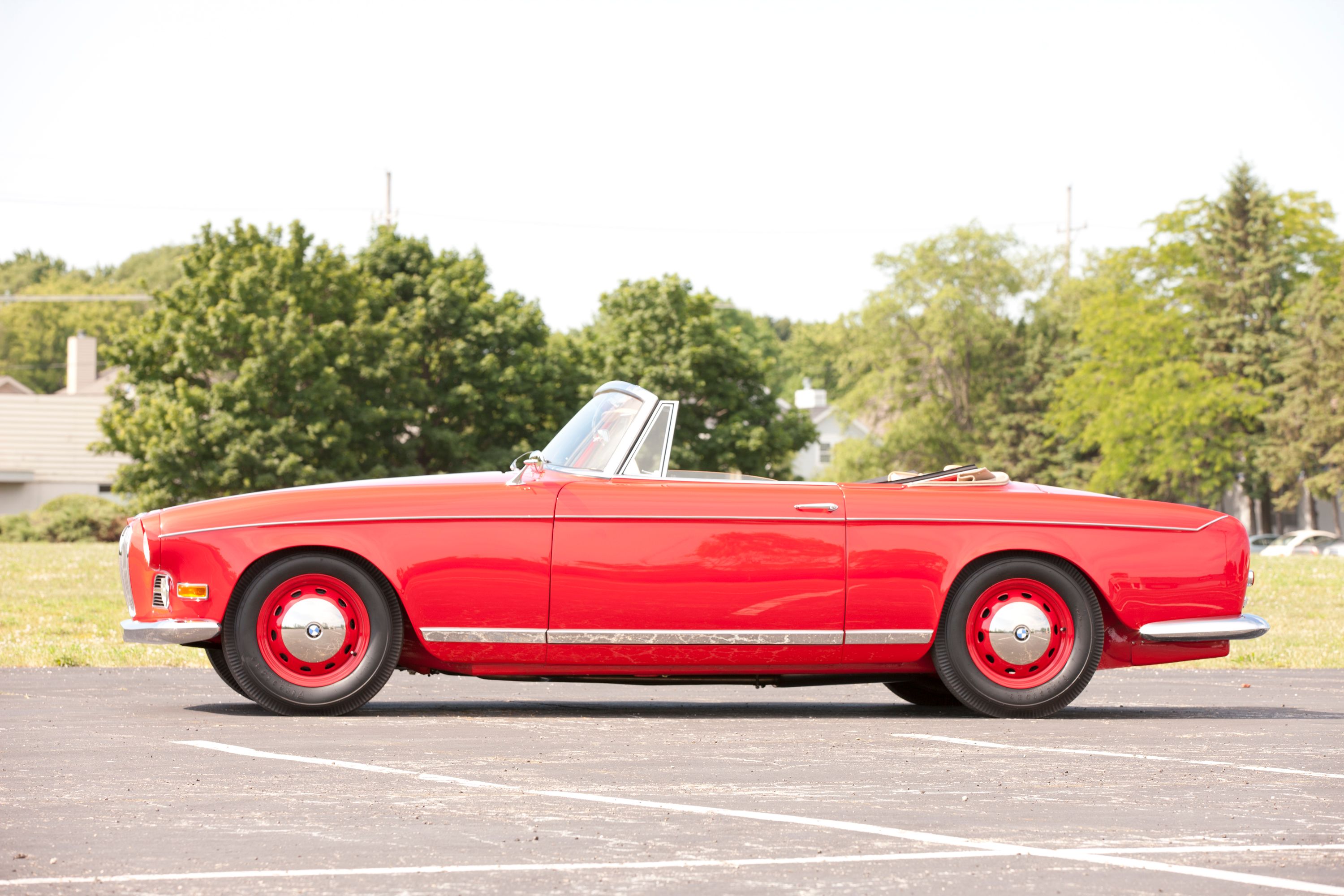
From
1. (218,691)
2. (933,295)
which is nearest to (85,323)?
(933,295)

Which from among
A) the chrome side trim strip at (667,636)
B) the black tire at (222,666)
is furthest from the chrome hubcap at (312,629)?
the chrome side trim strip at (667,636)

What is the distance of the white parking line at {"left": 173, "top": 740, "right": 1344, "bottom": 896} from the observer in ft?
13.4

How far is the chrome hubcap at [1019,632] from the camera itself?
7613 mm

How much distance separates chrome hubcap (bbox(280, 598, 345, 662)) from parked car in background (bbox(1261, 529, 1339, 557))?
47.1 m

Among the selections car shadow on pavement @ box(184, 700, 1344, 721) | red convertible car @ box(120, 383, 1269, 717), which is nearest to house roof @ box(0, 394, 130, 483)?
car shadow on pavement @ box(184, 700, 1344, 721)

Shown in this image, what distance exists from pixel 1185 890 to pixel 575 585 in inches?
149

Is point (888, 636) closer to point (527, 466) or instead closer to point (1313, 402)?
point (527, 466)

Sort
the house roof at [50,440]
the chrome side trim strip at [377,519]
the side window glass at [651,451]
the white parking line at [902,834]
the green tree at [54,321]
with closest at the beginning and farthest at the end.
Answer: the white parking line at [902,834]
the chrome side trim strip at [377,519]
the side window glass at [651,451]
the house roof at [50,440]
the green tree at [54,321]

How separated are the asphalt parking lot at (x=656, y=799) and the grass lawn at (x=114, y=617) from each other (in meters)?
3.03

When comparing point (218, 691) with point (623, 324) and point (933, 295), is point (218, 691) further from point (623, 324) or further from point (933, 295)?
point (933, 295)

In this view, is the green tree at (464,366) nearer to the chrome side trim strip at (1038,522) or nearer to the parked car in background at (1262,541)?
the parked car in background at (1262,541)

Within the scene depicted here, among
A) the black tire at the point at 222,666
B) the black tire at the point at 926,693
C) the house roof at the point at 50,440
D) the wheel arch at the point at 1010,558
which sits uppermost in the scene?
the house roof at the point at 50,440

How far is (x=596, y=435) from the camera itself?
7805mm

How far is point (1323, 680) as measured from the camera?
1048 cm
